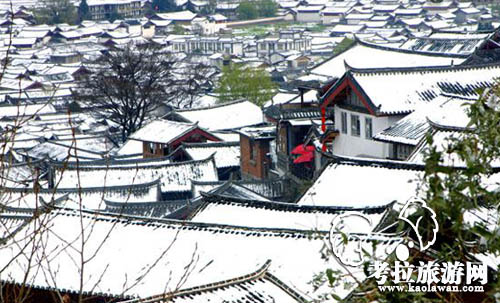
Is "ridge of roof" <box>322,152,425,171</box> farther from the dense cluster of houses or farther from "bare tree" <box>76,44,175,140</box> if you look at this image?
"bare tree" <box>76,44,175,140</box>

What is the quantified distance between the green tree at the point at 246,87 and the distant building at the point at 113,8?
49.5 metres

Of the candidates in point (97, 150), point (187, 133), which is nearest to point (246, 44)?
point (97, 150)

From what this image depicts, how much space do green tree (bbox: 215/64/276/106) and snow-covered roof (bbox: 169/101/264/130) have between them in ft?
15.4

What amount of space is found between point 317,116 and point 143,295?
1428cm

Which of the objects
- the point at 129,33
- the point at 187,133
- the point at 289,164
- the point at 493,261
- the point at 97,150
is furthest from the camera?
the point at 129,33

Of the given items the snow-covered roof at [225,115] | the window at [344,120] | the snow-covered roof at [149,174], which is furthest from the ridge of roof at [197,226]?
the snow-covered roof at [225,115]

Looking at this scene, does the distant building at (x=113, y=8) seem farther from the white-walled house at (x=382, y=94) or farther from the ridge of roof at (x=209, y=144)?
the white-walled house at (x=382, y=94)

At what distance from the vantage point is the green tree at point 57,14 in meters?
83.4

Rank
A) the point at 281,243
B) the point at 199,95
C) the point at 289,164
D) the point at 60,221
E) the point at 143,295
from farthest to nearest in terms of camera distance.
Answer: the point at 199,95
the point at 289,164
the point at 60,221
the point at 281,243
the point at 143,295

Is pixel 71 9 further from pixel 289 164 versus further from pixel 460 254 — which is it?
pixel 460 254

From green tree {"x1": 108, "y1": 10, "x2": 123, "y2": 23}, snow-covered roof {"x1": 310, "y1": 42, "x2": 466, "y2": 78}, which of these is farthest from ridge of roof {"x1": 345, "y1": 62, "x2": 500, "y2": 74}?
green tree {"x1": 108, "y1": 10, "x2": 123, "y2": 23}

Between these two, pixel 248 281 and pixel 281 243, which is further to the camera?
pixel 281 243

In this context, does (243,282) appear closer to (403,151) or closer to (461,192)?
(461,192)

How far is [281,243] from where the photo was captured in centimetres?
1045
